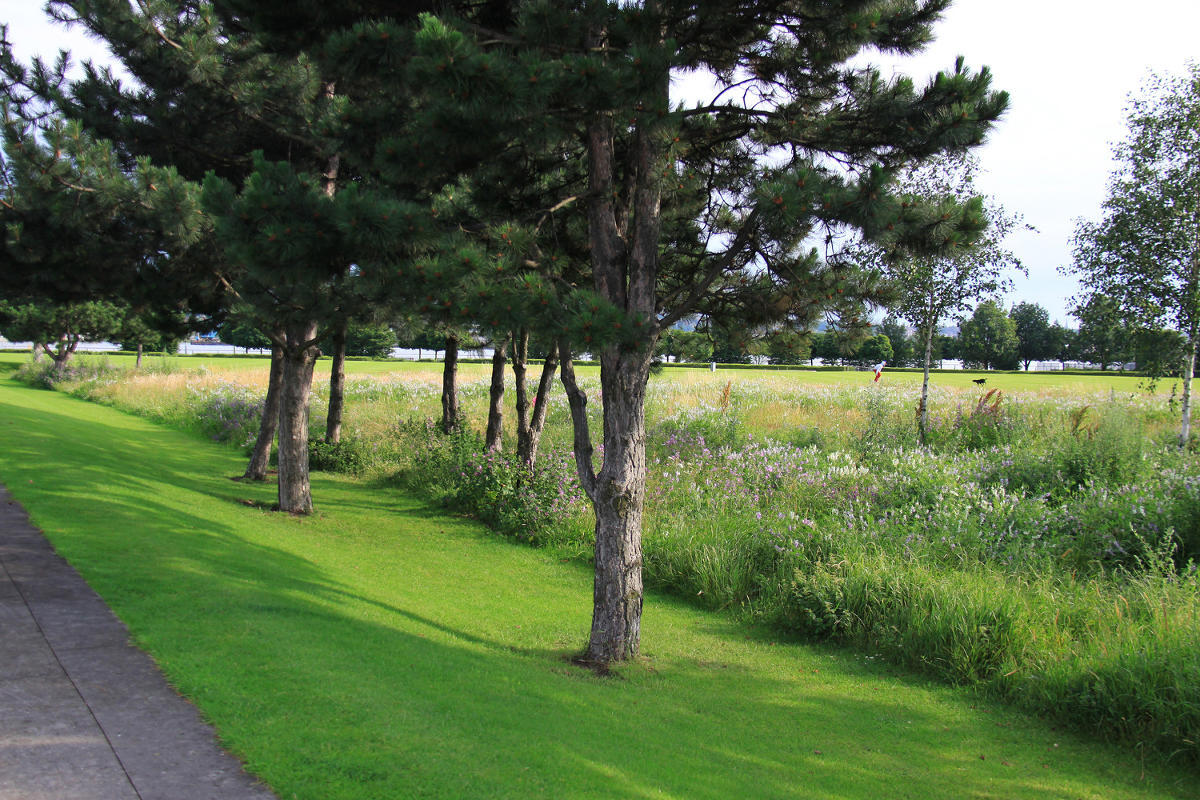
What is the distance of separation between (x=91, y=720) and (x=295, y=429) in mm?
7981

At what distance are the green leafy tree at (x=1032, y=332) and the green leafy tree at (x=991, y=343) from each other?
9.92 ft

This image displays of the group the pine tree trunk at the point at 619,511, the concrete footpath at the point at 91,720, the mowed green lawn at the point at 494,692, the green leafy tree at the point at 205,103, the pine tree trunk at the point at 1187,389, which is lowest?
the mowed green lawn at the point at 494,692

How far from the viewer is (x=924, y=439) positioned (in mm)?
15875

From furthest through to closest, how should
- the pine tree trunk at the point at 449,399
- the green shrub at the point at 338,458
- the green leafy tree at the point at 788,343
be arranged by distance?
the green shrub at the point at 338,458 → the pine tree trunk at the point at 449,399 → the green leafy tree at the point at 788,343

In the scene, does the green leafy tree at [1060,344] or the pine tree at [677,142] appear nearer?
the pine tree at [677,142]

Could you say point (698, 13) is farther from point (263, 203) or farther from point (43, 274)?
point (43, 274)

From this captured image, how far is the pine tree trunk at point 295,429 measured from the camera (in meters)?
11.7

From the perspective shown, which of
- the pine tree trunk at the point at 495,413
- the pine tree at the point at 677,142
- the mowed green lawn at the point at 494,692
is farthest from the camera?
the pine tree trunk at the point at 495,413

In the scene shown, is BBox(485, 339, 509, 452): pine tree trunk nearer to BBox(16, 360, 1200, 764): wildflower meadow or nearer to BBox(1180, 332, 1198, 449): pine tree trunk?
BBox(16, 360, 1200, 764): wildflower meadow

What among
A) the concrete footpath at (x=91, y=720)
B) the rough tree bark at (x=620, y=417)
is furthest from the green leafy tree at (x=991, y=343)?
the concrete footpath at (x=91, y=720)

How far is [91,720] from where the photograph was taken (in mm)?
4074

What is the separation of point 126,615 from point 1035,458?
1243 cm

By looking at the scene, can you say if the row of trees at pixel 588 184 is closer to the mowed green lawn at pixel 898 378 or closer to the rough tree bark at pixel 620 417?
the rough tree bark at pixel 620 417

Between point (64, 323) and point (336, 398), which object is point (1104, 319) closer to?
point (336, 398)
